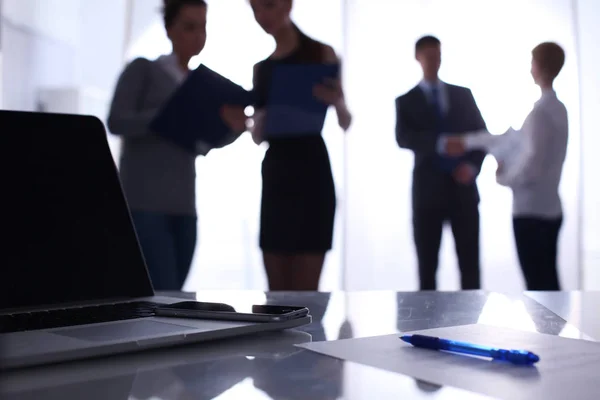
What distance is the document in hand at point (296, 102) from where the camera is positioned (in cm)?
204

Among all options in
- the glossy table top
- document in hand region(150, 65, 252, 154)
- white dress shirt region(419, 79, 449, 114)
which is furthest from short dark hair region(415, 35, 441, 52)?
the glossy table top

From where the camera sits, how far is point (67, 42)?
292cm

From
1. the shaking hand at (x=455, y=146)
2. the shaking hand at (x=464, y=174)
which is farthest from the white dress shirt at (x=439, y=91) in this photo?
the shaking hand at (x=464, y=174)

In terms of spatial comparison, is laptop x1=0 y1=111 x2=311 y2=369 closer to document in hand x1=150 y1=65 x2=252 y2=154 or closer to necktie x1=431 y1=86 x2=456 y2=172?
document in hand x1=150 y1=65 x2=252 y2=154

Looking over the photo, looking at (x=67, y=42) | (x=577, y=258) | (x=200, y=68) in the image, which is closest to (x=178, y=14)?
(x=200, y=68)

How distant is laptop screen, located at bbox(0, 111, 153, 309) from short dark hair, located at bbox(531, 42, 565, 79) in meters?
2.36

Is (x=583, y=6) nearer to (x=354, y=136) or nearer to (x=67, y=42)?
(x=354, y=136)

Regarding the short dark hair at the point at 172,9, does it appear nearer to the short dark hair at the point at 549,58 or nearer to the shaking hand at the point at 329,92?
the shaking hand at the point at 329,92

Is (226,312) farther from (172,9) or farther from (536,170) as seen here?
(536,170)

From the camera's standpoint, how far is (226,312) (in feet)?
1.79

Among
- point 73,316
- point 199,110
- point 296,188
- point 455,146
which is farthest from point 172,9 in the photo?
point 73,316

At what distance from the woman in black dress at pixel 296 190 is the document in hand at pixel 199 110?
0.11 meters

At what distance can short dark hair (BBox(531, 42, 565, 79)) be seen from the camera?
2666mm

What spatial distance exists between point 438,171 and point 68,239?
2024 millimetres
